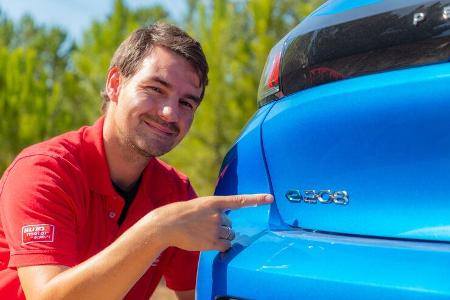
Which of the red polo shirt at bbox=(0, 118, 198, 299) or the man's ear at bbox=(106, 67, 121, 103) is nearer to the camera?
the red polo shirt at bbox=(0, 118, 198, 299)

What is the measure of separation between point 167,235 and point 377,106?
57 cm

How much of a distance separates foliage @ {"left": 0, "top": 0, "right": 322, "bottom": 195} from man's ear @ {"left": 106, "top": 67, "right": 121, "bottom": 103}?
3810 mm

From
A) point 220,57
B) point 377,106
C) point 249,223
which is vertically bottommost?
point 220,57

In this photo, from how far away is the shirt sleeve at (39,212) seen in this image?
1592 millimetres

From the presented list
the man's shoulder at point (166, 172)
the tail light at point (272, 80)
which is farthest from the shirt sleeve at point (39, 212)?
the tail light at point (272, 80)

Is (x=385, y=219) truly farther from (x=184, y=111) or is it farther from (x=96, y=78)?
(x=96, y=78)

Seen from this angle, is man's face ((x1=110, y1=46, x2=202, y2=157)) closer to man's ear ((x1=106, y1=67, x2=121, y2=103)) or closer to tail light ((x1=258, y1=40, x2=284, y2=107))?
man's ear ((x1=106, y1=67, x2=121, y2=103))

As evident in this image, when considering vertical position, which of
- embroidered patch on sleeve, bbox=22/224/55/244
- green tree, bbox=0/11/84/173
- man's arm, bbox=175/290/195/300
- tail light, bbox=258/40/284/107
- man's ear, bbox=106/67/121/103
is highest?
tail light, bbox=258/40/284/107

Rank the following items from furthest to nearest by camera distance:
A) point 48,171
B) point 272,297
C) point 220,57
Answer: point 220,57, point 48,171, point 272,297

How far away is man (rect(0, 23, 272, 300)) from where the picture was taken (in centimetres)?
141

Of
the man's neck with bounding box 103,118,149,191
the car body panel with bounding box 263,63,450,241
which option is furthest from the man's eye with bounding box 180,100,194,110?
the car body panel with bounding box 263,63,450,241

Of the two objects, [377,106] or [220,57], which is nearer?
[377,106]

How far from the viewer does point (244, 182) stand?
1497mm

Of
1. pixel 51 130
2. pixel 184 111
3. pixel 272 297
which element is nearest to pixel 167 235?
pixel 272 297
